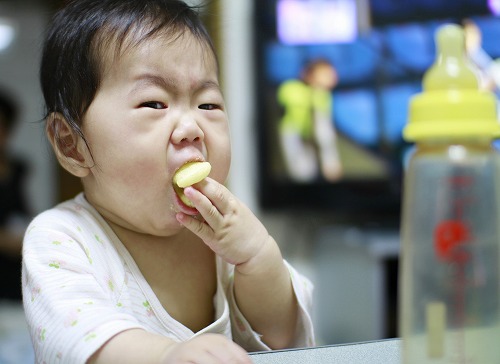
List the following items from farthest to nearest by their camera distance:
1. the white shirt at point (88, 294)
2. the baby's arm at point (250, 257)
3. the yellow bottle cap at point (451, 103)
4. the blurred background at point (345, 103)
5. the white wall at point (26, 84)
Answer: the white wall at point (26, 84) < the blurred background at point (345, 103) < the baby's arm at point (250, 257) < the white shirt at point (88, 294) < the yellow bottle cap at point (451, 103)

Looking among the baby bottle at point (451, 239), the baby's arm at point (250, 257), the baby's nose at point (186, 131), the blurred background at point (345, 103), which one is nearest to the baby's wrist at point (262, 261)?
the baby's arm at point (250, 257)

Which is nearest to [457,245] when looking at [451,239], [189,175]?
[451,239]

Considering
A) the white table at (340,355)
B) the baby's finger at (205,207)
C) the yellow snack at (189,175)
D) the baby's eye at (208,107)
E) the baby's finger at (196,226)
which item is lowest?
the white table at (340,355)

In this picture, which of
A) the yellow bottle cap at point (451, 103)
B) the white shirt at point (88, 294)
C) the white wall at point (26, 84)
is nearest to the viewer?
the yellow bottle cap at point (451, 103)

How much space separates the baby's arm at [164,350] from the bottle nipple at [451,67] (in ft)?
0.67

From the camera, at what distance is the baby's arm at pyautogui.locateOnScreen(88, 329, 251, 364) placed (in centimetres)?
43

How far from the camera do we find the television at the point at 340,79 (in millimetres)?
2430

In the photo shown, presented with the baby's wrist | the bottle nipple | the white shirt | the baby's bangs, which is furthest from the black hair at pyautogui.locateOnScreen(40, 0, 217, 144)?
the bottle nipple

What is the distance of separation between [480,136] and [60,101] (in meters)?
0.45

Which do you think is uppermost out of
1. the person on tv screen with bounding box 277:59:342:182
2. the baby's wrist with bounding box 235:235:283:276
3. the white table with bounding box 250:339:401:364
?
the baby's wrist with bounding box 235:235:283:276

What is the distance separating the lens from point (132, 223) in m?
0.67

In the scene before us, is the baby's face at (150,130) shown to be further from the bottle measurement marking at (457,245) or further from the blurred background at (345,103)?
the blurred background at (345,103)

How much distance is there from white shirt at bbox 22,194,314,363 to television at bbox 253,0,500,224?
173 centimetres

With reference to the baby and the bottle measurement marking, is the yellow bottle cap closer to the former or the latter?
the bottle measurement marking
